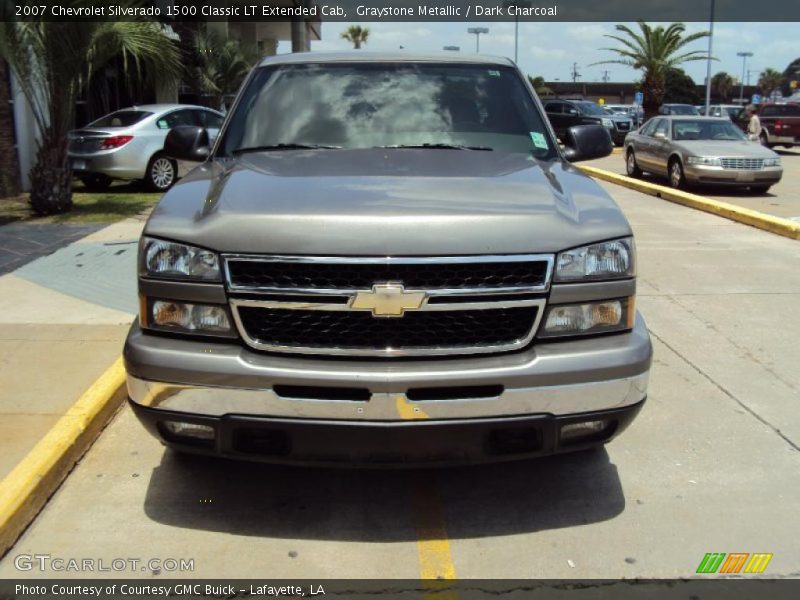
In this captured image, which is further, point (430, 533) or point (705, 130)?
point (705, 130)

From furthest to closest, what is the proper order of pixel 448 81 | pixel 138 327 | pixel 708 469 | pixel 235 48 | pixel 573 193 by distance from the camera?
pixel 235 48, pixel 448 81, pixel 708 469, pixel 573 193, pixel 138 327

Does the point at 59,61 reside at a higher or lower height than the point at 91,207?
higher

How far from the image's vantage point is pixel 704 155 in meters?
15.6

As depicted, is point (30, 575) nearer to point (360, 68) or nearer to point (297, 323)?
point (297, 323)

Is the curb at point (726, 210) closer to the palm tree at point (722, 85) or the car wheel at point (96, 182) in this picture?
the car wheel at point (96, 182)

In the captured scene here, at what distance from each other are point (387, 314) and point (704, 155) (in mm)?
14168

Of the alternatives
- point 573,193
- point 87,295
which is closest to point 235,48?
point 87,295

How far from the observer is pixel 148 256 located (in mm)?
3227

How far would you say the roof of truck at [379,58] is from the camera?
16.0 ft

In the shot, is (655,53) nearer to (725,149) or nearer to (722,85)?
(725,149)

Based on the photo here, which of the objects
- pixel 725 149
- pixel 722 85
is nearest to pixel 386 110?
pixel 725 149

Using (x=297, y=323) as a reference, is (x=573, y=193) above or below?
above

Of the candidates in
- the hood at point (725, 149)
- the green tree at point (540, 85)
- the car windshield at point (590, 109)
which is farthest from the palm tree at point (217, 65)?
the green tree at point (540, 85)

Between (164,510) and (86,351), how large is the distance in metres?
2.21
